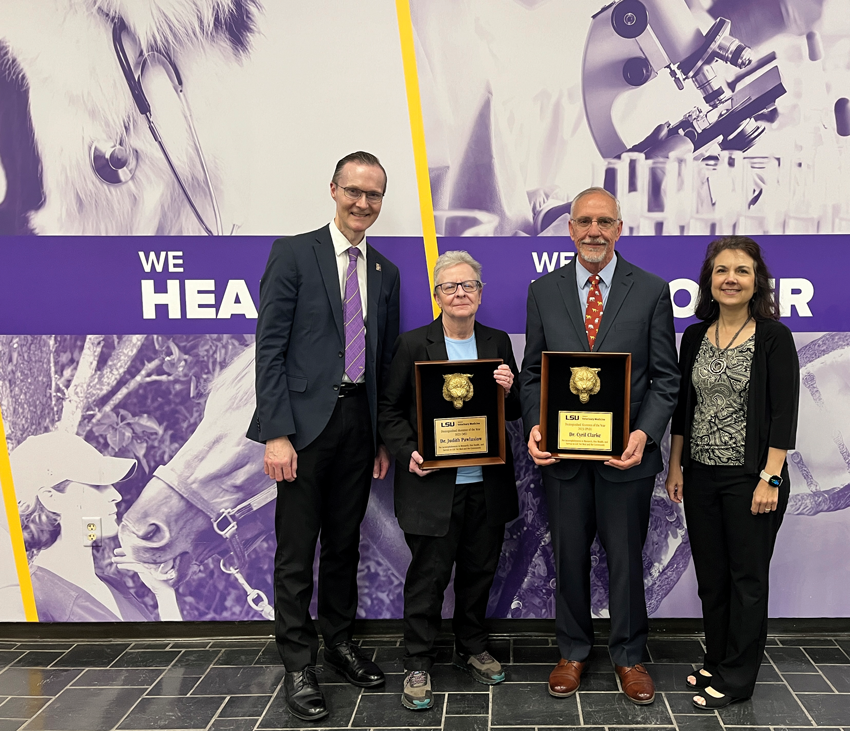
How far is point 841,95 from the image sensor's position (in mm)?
2904

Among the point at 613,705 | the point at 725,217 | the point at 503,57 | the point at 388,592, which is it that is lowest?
the point at 613,705

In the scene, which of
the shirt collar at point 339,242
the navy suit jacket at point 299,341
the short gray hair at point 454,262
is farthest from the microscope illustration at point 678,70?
the navy suit jacket at point 299,341

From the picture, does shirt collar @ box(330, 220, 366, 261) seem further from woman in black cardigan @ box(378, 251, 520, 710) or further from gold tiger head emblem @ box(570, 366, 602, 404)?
gold tiger head emblem @ box(570, 366, 602, 404)

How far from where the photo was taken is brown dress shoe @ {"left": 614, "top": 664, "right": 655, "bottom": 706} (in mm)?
2486

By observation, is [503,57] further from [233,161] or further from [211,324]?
[211,324]

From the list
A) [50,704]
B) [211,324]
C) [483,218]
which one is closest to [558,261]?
[483,218]

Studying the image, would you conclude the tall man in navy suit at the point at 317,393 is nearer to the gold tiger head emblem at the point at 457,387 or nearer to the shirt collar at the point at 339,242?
the shirt collar at the point at 339,242

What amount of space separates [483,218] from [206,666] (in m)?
2.46

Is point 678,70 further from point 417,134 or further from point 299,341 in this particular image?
point 299,341

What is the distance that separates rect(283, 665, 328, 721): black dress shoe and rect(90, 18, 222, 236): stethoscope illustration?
2.01m

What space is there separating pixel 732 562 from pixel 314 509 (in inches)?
65.6

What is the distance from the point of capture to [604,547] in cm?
256

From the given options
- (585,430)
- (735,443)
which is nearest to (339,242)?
(585,430)

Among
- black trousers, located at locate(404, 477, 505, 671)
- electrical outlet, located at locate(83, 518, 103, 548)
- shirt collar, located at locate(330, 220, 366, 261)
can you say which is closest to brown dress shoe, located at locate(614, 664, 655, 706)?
black trousers, located at locate(404, 477, 505, 671)
